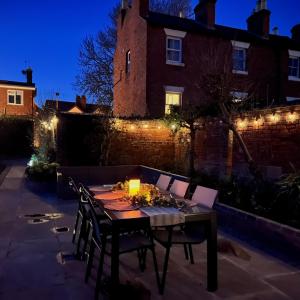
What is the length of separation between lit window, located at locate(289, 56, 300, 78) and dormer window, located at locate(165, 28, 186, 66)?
6044mm

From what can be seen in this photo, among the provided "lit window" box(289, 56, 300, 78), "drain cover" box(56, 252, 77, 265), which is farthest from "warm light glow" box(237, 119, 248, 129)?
"lit window" box(289, 56, 300, 78)

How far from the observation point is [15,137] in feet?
64.2

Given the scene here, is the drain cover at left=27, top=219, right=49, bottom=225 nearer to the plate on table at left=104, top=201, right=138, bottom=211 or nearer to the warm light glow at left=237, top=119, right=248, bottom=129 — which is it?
the plate on table at left=104, top=201, right=138, bottom=211

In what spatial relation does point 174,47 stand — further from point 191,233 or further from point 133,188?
point 191,233

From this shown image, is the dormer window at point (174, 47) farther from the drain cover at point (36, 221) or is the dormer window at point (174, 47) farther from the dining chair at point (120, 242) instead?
the dining chair at point (120, 242)

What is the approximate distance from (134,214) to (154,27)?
11.9 m

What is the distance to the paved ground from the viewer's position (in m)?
3.02

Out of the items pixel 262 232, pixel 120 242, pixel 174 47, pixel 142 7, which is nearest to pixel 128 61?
pixel 142 7

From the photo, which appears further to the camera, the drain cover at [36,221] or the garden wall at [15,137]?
the garden wall at [15,137]

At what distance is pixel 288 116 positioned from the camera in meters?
6.34

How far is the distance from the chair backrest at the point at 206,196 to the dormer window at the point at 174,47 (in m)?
10.7

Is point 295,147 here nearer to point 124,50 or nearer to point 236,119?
point 236,119

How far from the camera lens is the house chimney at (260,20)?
15.8 meters

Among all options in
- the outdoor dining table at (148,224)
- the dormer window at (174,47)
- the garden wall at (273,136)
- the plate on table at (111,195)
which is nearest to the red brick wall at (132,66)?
the dormer window at (174,47)
